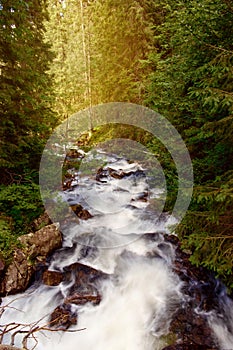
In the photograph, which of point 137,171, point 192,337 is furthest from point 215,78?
point 137,171

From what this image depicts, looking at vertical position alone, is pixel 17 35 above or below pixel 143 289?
above

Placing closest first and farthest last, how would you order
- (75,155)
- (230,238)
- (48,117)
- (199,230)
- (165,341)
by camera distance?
(230,238) < (199,230) < (165,341) < (48,117) < (75,155)

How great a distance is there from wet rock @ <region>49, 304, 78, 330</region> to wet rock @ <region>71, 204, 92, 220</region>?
386 cm

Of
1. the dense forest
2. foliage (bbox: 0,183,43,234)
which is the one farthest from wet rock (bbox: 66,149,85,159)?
foliage (bbox: 0,183,43,234)

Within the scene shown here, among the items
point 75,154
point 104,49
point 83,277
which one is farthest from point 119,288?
point 104,49

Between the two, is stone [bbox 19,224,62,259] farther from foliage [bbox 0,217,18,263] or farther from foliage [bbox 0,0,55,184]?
foliage [bbox 0,0,55,184]

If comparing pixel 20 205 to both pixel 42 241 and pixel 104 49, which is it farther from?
pixel 104 49

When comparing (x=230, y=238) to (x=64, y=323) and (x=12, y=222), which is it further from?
(x=12, y=222)

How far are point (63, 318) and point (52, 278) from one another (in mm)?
1296

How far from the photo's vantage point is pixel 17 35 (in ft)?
24.6

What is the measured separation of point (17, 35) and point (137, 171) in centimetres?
857

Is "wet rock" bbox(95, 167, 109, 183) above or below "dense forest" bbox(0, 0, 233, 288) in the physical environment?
below

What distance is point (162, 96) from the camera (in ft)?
28.2

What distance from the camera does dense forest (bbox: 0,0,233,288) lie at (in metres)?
4.59
